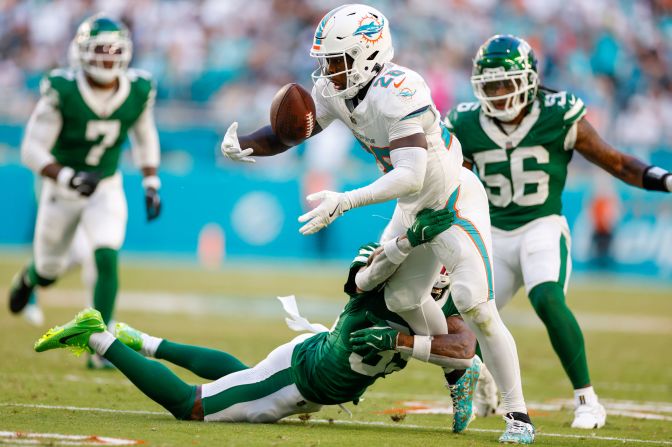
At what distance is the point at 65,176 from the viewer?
6742mm

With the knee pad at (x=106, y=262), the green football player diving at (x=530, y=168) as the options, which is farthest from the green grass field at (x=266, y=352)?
the knee pad at (x=106, y=262)

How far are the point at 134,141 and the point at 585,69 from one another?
9.57m

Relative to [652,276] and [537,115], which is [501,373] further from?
[652,276]

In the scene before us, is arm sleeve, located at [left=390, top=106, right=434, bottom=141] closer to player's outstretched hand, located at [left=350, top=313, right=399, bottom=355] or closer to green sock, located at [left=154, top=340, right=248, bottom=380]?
player's outstretched hand, located at [left=350, top=313, right=399, bottom=355]

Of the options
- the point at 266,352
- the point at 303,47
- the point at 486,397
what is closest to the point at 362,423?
the point at 486,397

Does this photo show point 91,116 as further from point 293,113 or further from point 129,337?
point 293,113

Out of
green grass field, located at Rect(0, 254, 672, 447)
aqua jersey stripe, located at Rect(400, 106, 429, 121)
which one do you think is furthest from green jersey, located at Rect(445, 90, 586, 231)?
aqua jersey stripe, located at Rect(400, 106, 429, 121)

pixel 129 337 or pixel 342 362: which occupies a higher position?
pixel 129 337

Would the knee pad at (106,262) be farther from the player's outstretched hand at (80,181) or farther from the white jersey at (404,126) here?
the white jersey at (404,126)

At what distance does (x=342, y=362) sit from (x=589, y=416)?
4.56ft

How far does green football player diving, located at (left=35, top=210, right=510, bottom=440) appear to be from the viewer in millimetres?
4492

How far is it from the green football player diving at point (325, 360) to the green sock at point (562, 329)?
79 cm

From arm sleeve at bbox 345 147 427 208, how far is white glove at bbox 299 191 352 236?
0.04 m

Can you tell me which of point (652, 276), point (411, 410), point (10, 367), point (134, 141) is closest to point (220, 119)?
point (652, 276)
